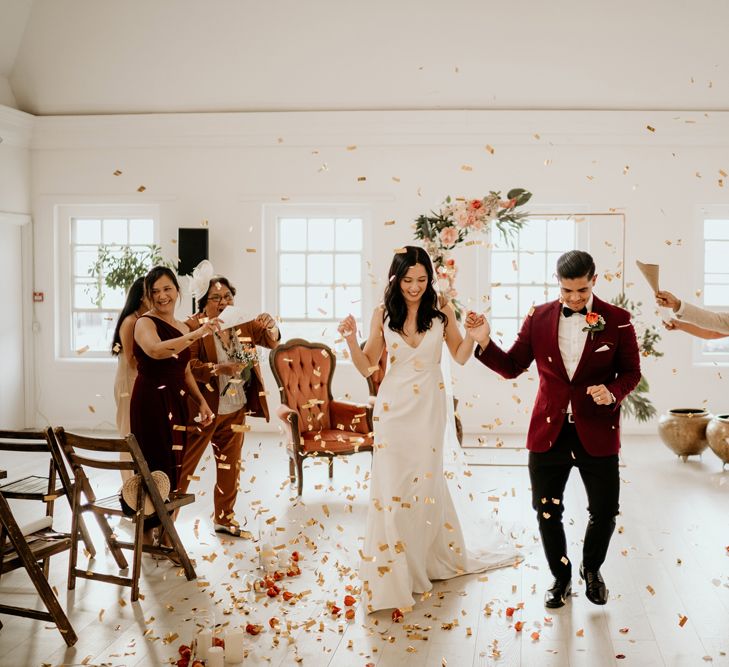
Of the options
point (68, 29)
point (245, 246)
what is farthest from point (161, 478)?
point (68, 29)

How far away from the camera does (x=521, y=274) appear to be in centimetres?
1035

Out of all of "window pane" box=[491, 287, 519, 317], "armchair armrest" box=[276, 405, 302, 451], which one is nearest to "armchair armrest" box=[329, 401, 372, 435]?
"armchair armrest" box=[276, 405, 302, 451]

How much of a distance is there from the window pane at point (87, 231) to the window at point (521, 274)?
4714 millimetres

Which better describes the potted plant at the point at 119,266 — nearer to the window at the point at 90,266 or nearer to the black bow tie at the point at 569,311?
the window at the point at 90,266

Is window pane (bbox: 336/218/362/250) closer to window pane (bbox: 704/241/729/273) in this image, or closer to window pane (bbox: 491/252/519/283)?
window pane (bbox: 491/252/519/283)

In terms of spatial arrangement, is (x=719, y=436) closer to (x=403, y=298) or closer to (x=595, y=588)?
(x=595, y=588)

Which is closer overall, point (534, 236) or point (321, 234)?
point (534, 236)

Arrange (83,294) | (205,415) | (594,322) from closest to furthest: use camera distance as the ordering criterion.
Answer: (594,322), (205,415), (83,294)

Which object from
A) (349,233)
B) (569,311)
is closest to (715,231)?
(349,233)

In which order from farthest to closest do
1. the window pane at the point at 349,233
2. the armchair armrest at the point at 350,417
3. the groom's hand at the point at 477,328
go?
the window pane at the point at 349,233
the armchair armrest at the point at 350,417
the groom's hand at the point at 477,328

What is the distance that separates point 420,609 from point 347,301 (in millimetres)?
6273

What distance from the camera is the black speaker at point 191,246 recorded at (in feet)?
32.8

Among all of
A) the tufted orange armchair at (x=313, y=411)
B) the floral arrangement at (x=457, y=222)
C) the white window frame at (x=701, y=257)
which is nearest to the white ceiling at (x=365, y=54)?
the white window frame at (x=701, y=257)

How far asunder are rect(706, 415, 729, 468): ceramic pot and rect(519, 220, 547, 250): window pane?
2969 mm
